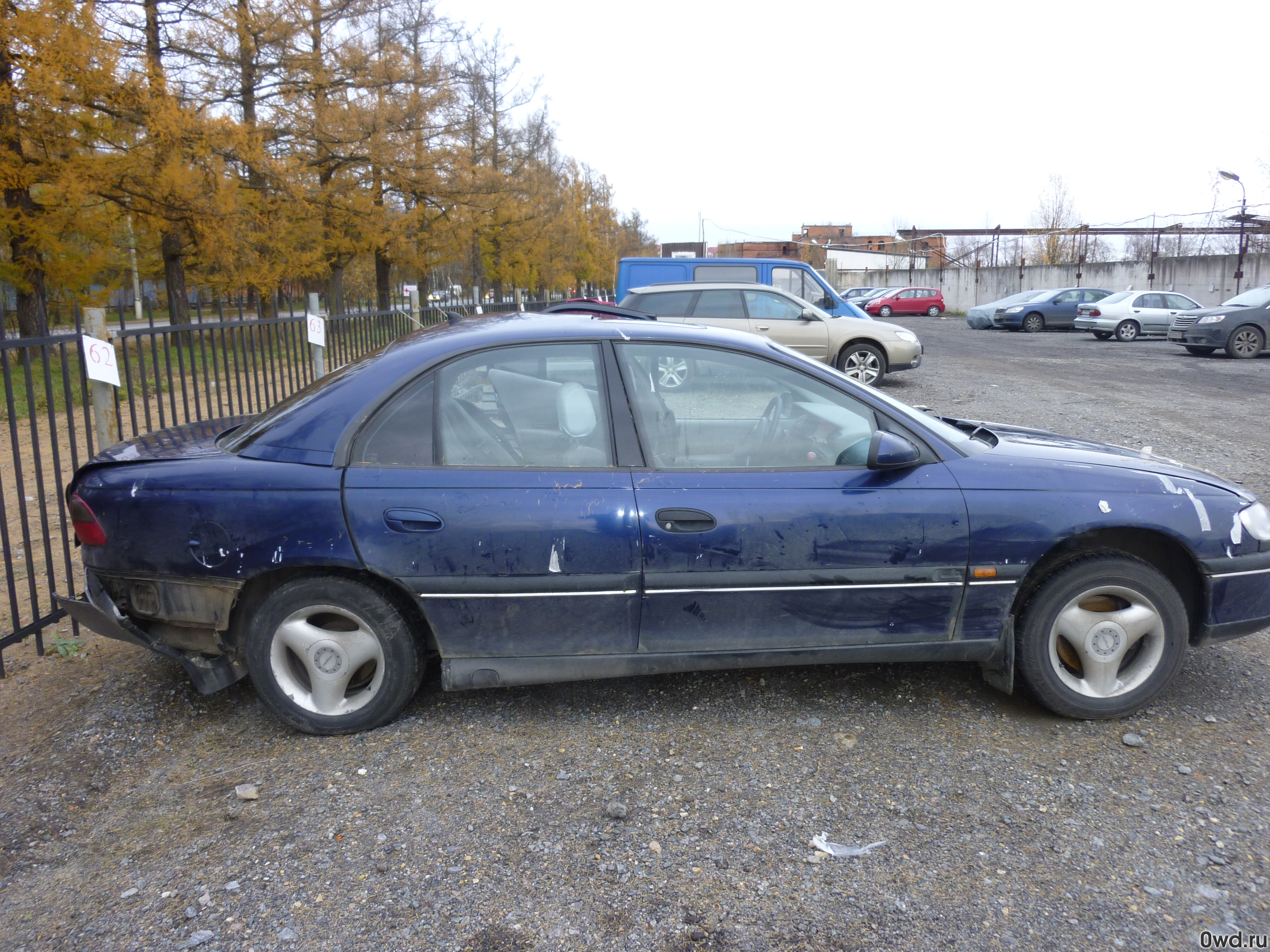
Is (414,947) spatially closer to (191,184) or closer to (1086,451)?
(1086,451)

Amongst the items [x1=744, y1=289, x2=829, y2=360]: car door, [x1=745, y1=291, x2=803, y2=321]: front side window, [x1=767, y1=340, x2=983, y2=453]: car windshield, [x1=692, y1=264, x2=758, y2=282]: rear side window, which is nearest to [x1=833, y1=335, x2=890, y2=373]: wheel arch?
[x1=744, y1=289, x2=829, y2=360]: car door

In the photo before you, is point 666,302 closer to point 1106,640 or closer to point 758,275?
point 758,275

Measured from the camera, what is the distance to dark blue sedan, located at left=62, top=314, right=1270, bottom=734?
133 inches

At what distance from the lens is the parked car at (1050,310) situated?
31531 millimetres

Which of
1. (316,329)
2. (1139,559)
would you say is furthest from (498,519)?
(316,329)

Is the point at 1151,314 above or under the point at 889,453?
above

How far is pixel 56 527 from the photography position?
286 inches

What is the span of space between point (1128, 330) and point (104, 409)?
2784 centimetres

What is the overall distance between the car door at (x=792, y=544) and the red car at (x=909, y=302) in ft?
138

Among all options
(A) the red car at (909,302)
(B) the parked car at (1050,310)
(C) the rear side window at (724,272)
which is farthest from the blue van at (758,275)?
(A) the red car at (909,302)

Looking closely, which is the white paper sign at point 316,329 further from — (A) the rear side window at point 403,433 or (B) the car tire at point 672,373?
(B) the car tire at point 672,373

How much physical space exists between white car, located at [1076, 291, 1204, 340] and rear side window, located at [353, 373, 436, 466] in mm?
27530

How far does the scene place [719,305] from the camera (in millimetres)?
13094

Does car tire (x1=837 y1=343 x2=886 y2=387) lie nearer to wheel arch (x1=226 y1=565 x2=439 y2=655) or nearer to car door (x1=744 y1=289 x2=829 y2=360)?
car door (x1=744 y1=289 x2=829 y2=360)
